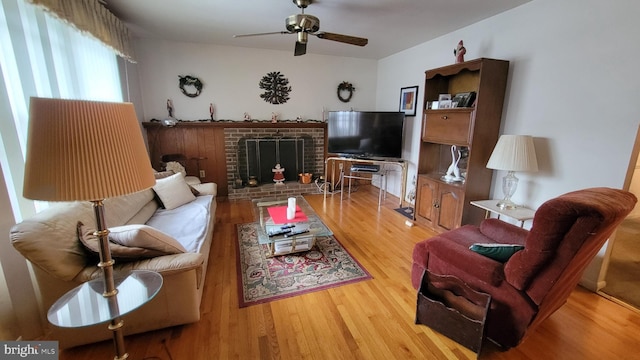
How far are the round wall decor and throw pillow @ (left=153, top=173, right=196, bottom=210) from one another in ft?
7.37

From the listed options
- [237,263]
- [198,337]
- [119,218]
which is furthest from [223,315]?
[119,218]

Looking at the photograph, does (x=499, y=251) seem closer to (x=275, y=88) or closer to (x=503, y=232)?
(x=503, y=232)

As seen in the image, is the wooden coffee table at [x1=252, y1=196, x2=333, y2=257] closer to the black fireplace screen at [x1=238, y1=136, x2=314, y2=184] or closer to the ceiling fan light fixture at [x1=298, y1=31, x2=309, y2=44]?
the ceiling fan light fixture at [x1=298, y1=31, x2=309, y2=44]

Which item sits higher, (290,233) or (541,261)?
(541,261)

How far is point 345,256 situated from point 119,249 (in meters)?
1.86

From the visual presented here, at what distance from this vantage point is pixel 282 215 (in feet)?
9.25

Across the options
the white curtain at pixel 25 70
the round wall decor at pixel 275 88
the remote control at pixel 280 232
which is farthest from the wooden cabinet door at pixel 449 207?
the white curtain at pixel 25 70

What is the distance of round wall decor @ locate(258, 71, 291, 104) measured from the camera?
15.2 ft

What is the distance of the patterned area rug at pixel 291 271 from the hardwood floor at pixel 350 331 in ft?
0.26

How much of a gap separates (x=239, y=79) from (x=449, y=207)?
3.72 meters

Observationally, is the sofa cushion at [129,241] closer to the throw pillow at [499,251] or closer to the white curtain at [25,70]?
the white curtain at [25,70]

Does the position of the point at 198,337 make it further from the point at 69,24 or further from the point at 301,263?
the point at 69,24

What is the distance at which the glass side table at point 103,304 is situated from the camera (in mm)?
1070

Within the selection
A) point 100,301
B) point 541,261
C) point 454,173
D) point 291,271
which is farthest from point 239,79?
point 541,261
